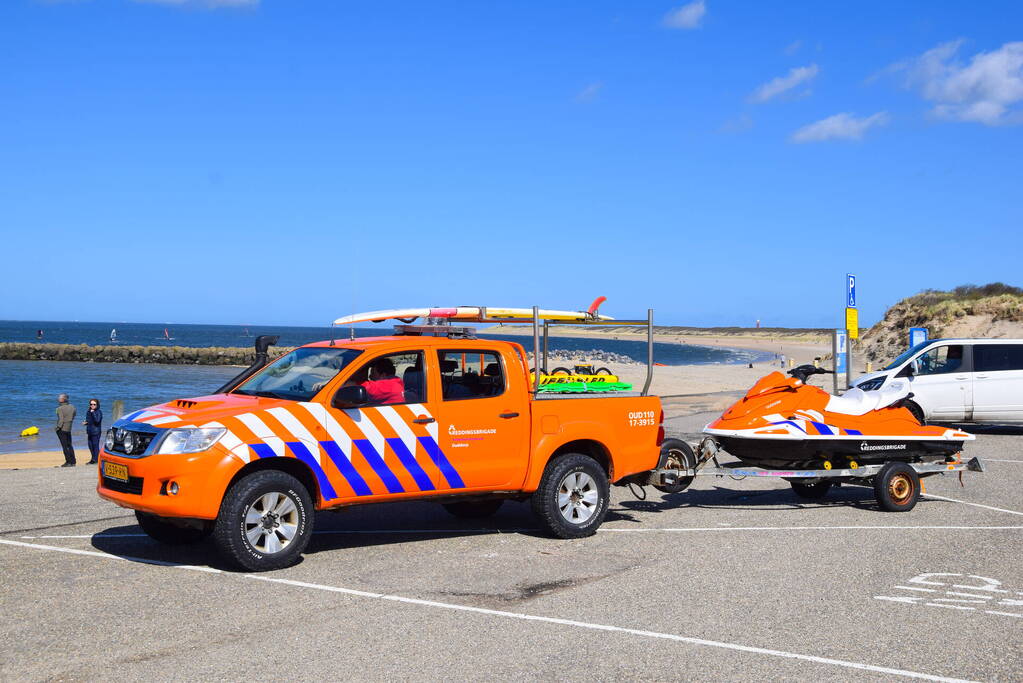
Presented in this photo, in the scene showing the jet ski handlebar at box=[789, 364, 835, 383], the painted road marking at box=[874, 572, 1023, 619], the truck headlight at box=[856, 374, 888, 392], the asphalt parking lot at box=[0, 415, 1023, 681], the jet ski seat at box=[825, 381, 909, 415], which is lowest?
the painted road marking at box=[874, 572, 1023, 619]

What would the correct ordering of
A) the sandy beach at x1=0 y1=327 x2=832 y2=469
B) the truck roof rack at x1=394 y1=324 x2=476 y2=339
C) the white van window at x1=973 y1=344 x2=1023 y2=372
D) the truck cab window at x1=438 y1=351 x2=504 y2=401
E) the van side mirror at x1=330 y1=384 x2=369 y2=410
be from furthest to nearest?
the sandy beach at x1=0 y1=327 x2=832 y2=469 → the white van window at x1=973 y1=344 x2=1023 y2=372 → the truck roof rack at x1=394 y1=324 x2=476 y2=339 → the truck cab window at x1=438 y1=351 x2=504 y2=401 → the van side mirror at x1=330 y1=384 x2=369 y2=410

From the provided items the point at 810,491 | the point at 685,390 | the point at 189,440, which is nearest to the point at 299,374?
the point at 189,440

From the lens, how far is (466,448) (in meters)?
8.99

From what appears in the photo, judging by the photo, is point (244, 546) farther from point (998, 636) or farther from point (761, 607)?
point (998, 636)

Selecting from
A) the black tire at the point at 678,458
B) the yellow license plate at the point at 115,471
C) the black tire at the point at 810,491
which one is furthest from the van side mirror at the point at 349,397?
the black tire at the point at 810,491

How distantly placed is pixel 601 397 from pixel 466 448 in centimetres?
167

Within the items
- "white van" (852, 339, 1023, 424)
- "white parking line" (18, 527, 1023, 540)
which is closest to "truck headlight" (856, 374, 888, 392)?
"white van" (852, 339, 1023, 424)

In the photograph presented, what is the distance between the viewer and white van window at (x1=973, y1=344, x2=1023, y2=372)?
64.4ft

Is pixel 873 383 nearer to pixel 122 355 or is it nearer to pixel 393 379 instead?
pixel 393 379

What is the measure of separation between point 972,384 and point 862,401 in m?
9.65

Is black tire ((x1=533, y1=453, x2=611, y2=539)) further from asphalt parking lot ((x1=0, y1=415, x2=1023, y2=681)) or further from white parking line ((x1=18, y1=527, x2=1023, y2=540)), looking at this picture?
white parking line ((x1=18, y1=527, x2=1023, y2=540))

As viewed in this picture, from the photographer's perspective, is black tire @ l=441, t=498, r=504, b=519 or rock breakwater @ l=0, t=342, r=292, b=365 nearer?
black tire @ l=441, t=498, r=504, b=519

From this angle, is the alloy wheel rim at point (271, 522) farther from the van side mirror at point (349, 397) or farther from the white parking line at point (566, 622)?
the van side mirror at point (349, 397)

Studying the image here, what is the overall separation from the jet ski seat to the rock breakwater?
80248 millimetres
